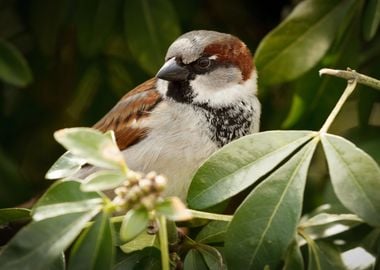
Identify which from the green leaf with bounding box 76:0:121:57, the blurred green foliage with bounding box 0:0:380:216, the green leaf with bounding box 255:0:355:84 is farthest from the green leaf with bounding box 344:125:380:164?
the green leaf with bounding box 76:0:121:57

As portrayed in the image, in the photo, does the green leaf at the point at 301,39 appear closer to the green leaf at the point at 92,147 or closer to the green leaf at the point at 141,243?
the green leaf at the point at 141,243

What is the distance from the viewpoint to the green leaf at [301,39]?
7.81 feet

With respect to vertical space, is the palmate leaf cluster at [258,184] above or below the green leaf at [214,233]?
above

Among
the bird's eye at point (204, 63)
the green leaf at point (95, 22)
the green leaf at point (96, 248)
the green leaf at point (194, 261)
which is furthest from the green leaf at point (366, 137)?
the green leaf at point (96, 248)

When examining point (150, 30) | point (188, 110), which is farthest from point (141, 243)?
point (150, 30)

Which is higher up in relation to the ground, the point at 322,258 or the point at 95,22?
the point at 95,22

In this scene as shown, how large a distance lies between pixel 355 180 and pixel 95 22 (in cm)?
133

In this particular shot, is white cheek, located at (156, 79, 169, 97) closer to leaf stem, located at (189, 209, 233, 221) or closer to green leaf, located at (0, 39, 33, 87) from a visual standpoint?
green leaf, located at (0, 39, 33, 87)

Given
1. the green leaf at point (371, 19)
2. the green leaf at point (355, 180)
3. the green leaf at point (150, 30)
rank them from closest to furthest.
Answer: the green leaf at point (355, 180) < the green leaf at point (371, 19) < the green leaf at point (150, 30)

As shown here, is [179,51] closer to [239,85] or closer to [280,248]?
[239,85]

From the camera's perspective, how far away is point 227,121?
2.31 m

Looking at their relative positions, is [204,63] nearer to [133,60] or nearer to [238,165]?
[133,60]

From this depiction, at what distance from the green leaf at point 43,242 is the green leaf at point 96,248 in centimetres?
3

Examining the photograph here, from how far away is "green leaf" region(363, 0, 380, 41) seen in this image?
7.09 ft
